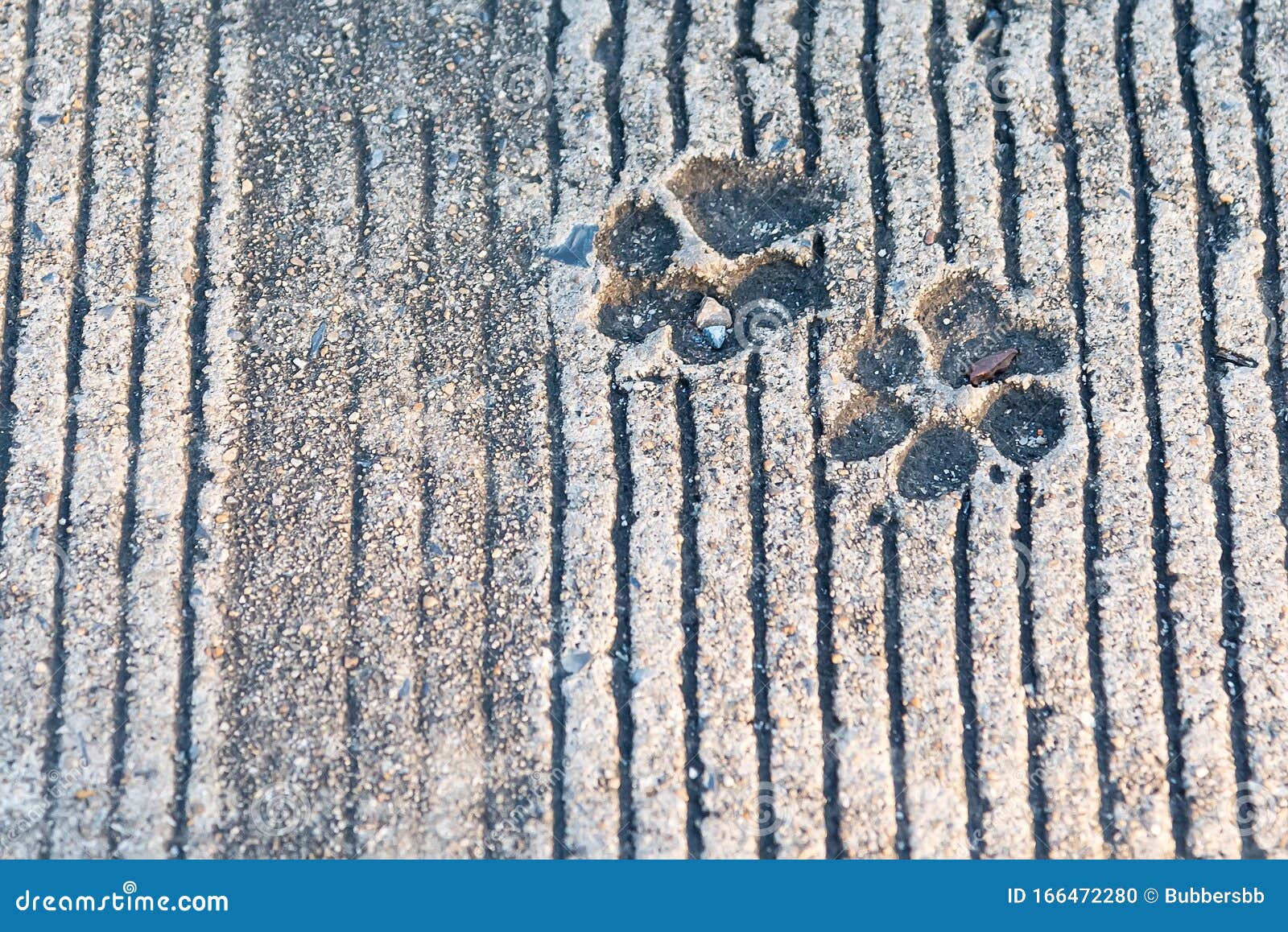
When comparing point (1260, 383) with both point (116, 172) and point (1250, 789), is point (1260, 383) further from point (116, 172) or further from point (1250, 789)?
point (116, 172)

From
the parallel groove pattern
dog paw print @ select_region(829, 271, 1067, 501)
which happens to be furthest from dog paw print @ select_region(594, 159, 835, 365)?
dog paw print @ select_region(829, 271, 1067, 501)

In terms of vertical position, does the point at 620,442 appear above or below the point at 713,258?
below

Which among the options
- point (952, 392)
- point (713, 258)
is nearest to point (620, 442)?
point (713, 258)

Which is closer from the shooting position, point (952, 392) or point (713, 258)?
point (952, 392)

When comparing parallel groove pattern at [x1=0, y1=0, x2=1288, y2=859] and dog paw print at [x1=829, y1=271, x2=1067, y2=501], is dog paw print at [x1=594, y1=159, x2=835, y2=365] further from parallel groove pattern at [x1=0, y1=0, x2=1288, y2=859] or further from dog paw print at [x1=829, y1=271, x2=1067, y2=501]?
dog paw print at [x1=829, y1=271, x2=1067, y2=501]

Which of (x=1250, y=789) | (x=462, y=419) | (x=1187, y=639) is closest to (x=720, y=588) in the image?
(x=462, y=419)

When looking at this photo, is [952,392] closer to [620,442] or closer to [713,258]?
[713,258]
